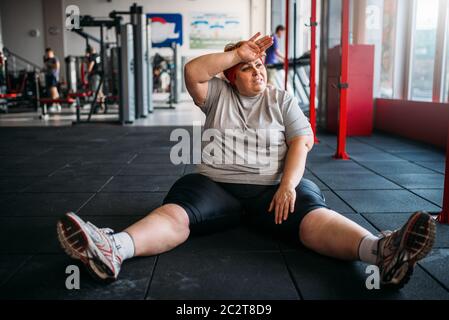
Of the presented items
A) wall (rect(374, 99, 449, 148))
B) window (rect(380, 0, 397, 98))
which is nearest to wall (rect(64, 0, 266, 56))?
window (rect(380, 0, 397, 98))

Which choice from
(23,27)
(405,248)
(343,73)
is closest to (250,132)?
(405,248)

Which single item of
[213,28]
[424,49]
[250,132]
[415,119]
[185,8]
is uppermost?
[185,8]

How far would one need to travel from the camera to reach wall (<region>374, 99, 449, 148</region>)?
4.27 meters

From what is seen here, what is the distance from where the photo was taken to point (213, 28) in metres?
13.3

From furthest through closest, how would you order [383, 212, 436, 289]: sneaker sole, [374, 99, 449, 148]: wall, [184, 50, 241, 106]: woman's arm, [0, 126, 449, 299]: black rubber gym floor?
[374, 99, 449, 148]: wall < [184, 50, 241, 106]: woman's arm < [0, 126, 449, 299]: black rubber gym floor < [383, 212, 436, 289]: sneaker sole

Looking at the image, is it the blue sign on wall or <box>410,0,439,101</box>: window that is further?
the blue sign on wall

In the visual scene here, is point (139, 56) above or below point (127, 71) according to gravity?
above

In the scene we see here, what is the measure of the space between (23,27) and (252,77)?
1349 cm

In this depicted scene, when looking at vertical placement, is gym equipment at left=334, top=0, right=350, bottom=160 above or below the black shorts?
above

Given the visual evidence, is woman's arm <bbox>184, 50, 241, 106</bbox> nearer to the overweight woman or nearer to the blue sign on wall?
the overweight woman

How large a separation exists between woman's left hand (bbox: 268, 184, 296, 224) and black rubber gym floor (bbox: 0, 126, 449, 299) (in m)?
0.15

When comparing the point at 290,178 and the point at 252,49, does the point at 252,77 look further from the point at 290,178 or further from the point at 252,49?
the point at 290,178
